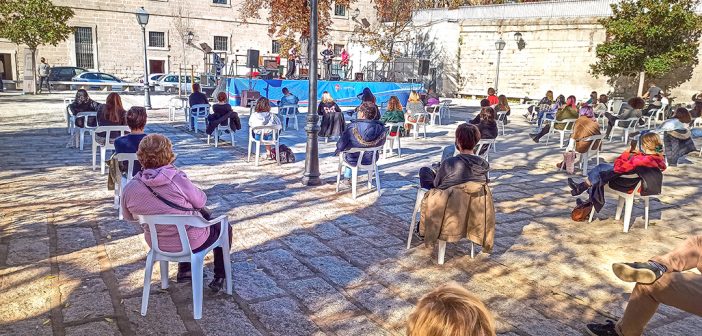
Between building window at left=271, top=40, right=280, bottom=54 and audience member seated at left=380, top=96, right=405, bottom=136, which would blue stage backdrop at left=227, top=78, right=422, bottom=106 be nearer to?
audience member seated at left=380, top=96, right=405, bottom=136

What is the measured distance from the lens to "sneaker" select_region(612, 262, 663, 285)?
105 inches

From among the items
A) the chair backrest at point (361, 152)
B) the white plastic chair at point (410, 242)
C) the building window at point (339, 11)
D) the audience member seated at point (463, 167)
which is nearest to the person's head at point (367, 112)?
the chair backrest at point (361, 152)

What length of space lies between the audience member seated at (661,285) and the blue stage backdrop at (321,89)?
15.2 m

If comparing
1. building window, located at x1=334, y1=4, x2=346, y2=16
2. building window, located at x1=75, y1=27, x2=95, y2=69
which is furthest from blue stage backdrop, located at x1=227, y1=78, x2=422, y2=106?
building window, located at x1=334, y1=4, x2=346, y2=16

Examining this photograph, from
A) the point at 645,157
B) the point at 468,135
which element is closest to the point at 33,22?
the point at 468,135

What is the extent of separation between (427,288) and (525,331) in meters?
0.81

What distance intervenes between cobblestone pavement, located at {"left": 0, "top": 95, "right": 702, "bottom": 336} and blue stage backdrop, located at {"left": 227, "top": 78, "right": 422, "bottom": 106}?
1108 cm

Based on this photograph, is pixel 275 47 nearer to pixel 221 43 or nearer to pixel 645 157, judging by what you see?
pixel 221 43

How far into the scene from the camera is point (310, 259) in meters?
4.24

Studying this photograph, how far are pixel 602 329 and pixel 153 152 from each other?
119 inches

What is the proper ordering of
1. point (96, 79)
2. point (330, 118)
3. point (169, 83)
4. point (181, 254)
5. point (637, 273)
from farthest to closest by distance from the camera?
1. point (169, 83)
2. point (96, 79)
3. point (330, 118)
4. point (181, 254)
5. point (637, 273)

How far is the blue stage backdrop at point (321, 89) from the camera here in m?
18.4

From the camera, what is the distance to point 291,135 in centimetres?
1177

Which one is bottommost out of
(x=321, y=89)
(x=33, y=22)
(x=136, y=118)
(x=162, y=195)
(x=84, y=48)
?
(x=162, y=195)
